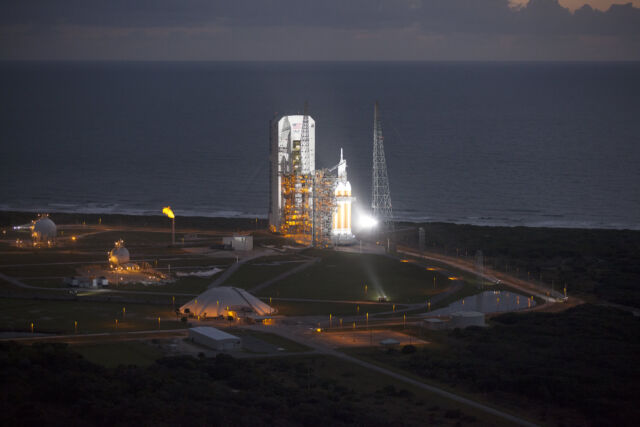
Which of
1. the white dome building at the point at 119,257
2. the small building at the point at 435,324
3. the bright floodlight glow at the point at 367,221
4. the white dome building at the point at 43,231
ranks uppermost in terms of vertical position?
the bright floodlight glow at the point at 367,221

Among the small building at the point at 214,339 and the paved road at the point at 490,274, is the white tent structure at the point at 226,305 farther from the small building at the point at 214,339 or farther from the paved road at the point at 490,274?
the paved road at the point at 490,274

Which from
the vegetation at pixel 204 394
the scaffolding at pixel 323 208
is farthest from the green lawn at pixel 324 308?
the scaffolding at pixel 323 208

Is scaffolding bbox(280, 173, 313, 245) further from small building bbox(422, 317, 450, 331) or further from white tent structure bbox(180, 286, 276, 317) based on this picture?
small building bbox(422, 317, 450, 331)

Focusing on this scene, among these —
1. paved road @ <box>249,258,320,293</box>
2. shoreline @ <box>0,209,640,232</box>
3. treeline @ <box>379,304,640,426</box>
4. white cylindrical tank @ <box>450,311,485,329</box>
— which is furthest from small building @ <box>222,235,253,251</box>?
treeline @ <box>379,304,640,426</box>

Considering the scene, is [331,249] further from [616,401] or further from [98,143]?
[98,143]

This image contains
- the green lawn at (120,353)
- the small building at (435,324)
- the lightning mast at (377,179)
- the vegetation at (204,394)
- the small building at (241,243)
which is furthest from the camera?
the lightning mast at (377,179)
